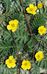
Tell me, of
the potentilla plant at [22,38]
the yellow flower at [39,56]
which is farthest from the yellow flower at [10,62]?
the yellow flower at [39,56]

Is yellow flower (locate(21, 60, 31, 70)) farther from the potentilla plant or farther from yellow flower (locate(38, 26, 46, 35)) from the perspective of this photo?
yellow flower (locate(38, 26, 46, 35))

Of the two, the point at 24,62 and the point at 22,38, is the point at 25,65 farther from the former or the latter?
the point at 22,38

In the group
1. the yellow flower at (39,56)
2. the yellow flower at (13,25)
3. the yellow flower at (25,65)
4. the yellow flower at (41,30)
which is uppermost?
the yellow flower at (13,25)

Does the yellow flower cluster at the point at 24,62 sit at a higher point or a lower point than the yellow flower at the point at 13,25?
lower

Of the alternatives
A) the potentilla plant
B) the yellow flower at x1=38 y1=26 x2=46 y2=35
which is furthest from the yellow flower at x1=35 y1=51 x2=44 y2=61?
the yellow flower at x1=38 y1=26 x2=46 y2=35

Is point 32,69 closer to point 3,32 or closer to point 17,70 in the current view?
point 17,70

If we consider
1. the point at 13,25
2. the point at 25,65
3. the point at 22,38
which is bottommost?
the point at 25,65

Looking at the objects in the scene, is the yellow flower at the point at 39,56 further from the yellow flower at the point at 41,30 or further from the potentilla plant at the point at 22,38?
the yellow flower at the point at 41,30

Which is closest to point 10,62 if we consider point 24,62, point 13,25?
point 24,62
